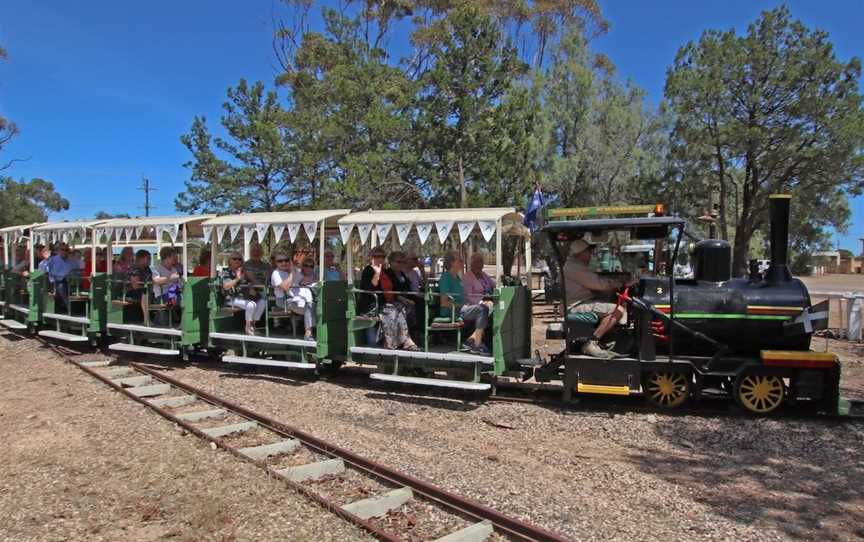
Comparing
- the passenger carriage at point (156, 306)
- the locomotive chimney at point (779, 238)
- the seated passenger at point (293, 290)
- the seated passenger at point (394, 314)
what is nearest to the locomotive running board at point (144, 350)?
the passenger carriage at point (156, 306)

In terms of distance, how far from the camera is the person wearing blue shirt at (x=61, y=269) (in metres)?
12.6

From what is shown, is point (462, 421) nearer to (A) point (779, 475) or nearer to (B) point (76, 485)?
(A) point (779, 475)

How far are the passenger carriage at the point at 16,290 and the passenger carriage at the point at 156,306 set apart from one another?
3.22 metres

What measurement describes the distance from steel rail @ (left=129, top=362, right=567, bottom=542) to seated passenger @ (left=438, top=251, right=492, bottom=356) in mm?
2502

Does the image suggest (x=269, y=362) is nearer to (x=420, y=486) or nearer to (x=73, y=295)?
(x=420, y=486)

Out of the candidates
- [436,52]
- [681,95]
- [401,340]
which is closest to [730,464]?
[401,340]

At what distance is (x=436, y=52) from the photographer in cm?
1831

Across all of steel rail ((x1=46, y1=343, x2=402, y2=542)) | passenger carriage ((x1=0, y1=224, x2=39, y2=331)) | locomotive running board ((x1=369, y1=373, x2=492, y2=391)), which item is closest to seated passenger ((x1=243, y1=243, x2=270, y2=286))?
steel rail ((x1=46, y1=343, x2=402, y2=542))

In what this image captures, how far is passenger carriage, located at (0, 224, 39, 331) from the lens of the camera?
13.8 m

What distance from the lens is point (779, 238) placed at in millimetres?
6918

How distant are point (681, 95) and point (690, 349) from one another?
655 inches

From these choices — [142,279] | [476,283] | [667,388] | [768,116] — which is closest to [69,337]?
[142,279]

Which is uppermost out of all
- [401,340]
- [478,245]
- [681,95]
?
[681,95]

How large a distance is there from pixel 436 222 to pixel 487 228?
745 millimetres
